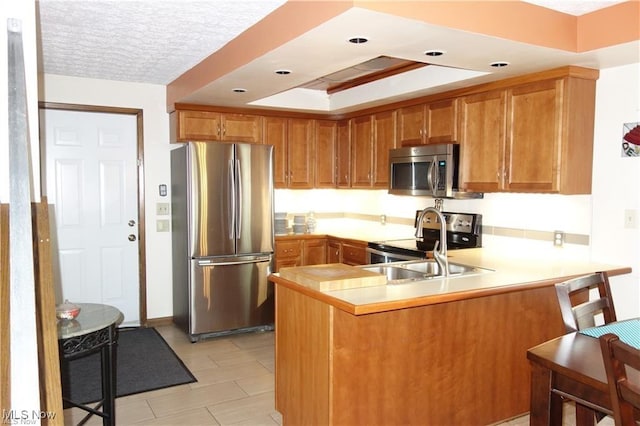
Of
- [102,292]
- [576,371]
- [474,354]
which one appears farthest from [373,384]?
Answer: [102,292]

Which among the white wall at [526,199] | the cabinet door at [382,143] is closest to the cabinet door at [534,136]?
the white wall at [526,199]

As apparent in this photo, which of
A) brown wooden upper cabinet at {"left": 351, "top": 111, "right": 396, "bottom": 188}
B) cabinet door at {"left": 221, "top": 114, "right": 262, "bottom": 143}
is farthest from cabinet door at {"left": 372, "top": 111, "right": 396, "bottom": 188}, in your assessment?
cabinet door at {"left": 221, "top": 114, "right": 262, "bottom": 143}

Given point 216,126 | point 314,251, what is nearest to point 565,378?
point 314,251

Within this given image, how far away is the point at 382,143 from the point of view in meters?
4.85

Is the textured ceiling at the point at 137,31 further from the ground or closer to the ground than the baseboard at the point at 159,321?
further from the ground

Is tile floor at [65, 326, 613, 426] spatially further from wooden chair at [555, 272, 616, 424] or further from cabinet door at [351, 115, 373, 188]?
cabinet door at [351, 115, 373, 188]

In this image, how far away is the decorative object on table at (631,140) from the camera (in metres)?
3.17

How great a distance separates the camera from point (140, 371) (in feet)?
12.5

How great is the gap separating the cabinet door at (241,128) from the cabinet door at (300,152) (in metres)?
0.36

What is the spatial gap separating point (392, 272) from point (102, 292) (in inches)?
118

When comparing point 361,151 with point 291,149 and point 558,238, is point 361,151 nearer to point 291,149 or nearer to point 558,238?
point 291,149

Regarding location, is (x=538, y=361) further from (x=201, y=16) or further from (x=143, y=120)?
(x=143, y=120)

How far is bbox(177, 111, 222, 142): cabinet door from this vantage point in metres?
4.67

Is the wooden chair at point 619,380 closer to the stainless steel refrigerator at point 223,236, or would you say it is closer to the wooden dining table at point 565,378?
the wooden dining table at point 565,378
